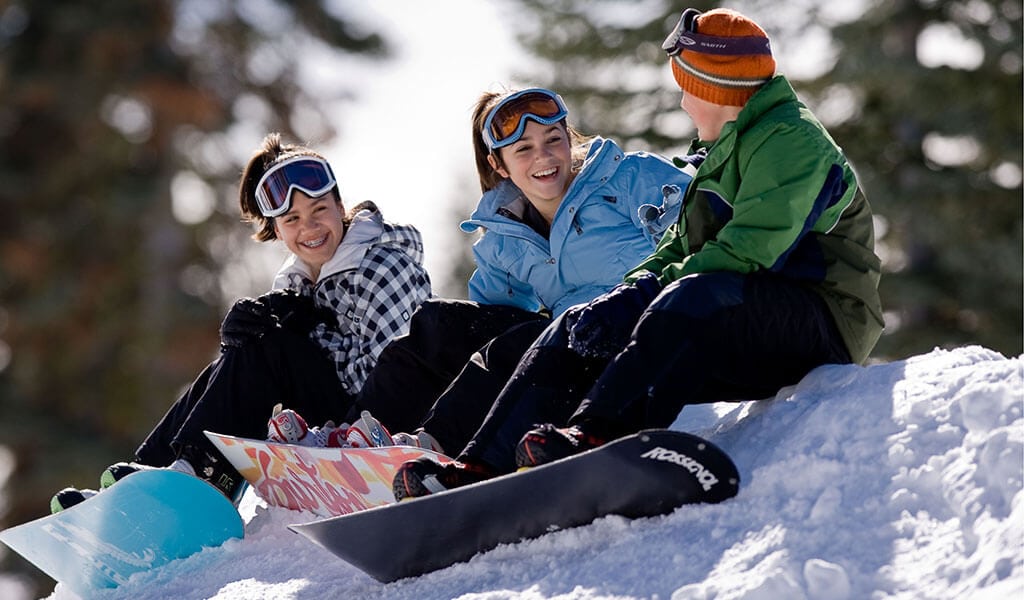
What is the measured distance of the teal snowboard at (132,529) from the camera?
13.9 feet

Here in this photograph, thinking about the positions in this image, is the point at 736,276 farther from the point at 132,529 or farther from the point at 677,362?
the point at 132,529

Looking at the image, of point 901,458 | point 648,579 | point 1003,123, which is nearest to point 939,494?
point 901,458

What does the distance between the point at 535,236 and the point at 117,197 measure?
1505 cm

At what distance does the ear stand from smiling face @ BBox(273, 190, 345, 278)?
2.38 ft

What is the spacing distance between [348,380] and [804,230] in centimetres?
215

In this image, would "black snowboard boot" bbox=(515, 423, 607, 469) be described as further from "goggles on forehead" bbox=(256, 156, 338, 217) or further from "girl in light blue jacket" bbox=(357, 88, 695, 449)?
"goggles on forehead" bbox=(256, 156, 338, 217)

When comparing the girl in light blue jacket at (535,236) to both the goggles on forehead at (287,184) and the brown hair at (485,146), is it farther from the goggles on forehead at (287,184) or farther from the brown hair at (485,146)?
the goggles on forehead at (287,184)

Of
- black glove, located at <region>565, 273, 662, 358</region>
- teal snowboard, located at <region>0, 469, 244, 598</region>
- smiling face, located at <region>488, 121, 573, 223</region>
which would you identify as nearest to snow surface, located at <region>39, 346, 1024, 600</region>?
black glove, located at <region>565, 273, 662, 358</region>

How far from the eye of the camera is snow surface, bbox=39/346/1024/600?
8.16 ft

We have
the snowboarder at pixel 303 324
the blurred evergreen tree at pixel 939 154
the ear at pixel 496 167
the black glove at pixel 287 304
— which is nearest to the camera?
the ear at pixel 496 167

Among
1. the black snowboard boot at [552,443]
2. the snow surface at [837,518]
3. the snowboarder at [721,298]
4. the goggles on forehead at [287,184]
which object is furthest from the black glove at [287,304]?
the black snowboard boot at [552,443]

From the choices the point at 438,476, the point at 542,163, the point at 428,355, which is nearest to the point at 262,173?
the point at 428,355

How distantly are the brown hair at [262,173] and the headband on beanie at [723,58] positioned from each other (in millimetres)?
1914

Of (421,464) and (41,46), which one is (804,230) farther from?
(41,46)
